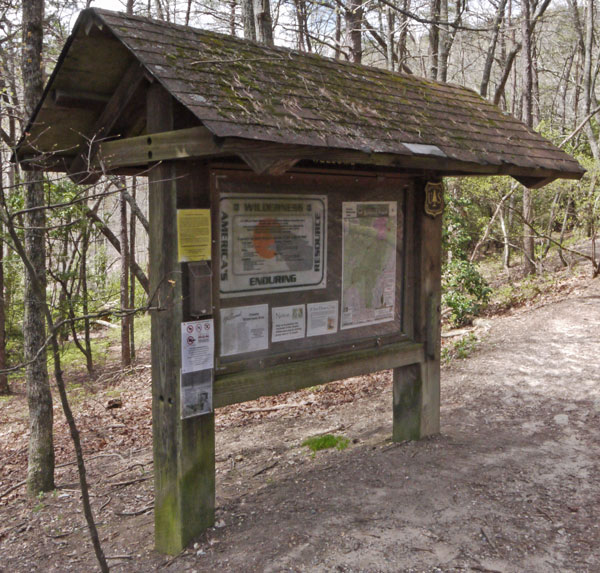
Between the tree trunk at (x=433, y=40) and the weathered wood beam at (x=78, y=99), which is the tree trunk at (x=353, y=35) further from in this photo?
the weathered wood beam at (x=78, y=99)

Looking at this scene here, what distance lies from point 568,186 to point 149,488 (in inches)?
440

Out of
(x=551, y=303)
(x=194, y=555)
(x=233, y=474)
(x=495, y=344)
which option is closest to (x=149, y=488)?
(x=233, y=474)

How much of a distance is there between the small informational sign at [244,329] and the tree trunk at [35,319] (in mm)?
2253

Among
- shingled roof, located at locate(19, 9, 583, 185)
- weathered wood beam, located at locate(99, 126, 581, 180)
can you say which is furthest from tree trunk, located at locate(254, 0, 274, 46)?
weathered wood beam, located at locate(99, 126, 581, 180)

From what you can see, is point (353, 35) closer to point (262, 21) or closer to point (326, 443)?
point (262, 21)

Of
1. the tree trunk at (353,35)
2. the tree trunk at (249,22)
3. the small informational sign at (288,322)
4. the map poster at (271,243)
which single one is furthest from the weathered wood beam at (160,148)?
the tree trunk at (353,35)

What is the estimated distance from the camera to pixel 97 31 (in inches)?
139

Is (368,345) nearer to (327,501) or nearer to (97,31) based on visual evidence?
(327,501)

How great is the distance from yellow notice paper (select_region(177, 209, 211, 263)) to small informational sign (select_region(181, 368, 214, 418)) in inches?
27.5

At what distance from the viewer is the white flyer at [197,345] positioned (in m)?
3.64

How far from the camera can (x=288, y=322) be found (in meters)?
4.20

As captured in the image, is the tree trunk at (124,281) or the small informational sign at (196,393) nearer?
the small informational sign at (196,393)

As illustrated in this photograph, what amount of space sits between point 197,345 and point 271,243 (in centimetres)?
84

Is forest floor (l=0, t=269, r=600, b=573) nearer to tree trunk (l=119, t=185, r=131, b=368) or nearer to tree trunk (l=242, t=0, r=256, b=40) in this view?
tree trunk (l=119, t=185, r=131, b=368)
